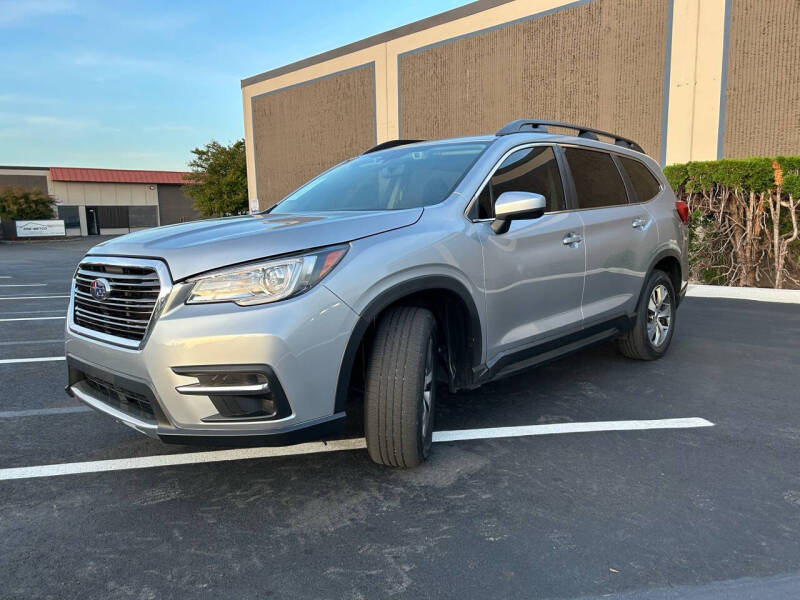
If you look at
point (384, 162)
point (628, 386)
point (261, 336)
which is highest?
point (384, 162)

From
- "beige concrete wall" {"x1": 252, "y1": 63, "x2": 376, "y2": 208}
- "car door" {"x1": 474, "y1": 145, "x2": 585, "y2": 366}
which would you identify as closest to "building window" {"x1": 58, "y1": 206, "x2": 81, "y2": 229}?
"beige concrete wall" {"x1": 252, "y1": 63, "x2": 376, "y2": 208}

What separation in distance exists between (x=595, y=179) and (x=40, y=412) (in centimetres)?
426

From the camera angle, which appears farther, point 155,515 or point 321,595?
point 155,515

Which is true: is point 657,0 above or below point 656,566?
above

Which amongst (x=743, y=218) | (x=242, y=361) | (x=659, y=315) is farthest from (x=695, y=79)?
(x=242, y=361)

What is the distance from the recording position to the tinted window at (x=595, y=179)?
4191 millimetres

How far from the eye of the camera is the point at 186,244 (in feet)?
8.75

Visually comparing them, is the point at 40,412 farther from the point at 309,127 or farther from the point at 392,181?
the point at 309,127

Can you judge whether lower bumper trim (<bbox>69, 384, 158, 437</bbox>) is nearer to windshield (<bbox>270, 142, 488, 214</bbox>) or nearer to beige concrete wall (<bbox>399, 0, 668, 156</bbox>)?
windshield (<bbox>270, 142, 488, 214</bbox>)

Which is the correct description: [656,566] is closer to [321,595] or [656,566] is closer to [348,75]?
[321,595]

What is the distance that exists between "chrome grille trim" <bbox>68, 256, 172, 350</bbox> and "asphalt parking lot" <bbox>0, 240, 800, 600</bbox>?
79cm

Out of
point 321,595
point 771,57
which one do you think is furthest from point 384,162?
point 771,57

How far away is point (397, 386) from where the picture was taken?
2773 millimetres

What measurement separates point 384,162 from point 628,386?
2.46 meters
